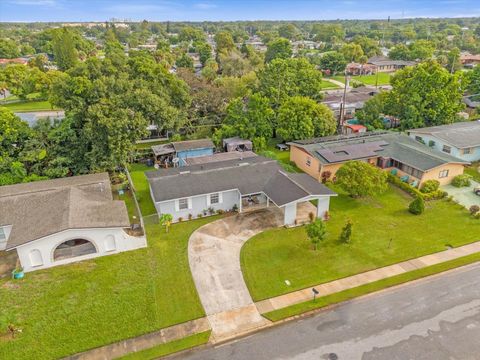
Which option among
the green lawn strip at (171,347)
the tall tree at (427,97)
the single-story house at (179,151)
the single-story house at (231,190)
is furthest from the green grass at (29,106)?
the green lawn strip at (171,347)

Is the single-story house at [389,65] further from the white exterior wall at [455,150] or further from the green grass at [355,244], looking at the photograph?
the green grass at [355,244]

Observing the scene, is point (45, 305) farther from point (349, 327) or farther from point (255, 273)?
point (349, 327)

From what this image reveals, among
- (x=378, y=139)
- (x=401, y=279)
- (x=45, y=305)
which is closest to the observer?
(x=45, y=305)

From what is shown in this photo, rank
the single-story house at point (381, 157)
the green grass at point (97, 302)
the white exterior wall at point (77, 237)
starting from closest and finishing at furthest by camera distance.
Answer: the green grass at point (97, 302) < the white exterior wall at point (77, 237) < the single-story house at point (381, 157)

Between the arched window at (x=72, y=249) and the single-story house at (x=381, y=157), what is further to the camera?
the single-story house at (x=381, y=157)

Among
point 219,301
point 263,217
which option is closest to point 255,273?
point 219,301

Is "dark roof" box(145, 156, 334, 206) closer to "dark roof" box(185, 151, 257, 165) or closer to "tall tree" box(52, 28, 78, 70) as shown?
"dark roof" box(185, 151, 257, 165)

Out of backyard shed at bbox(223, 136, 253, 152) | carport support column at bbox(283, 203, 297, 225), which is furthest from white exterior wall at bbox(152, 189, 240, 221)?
backyard shed at bbox(223, 136, 253, 152)
